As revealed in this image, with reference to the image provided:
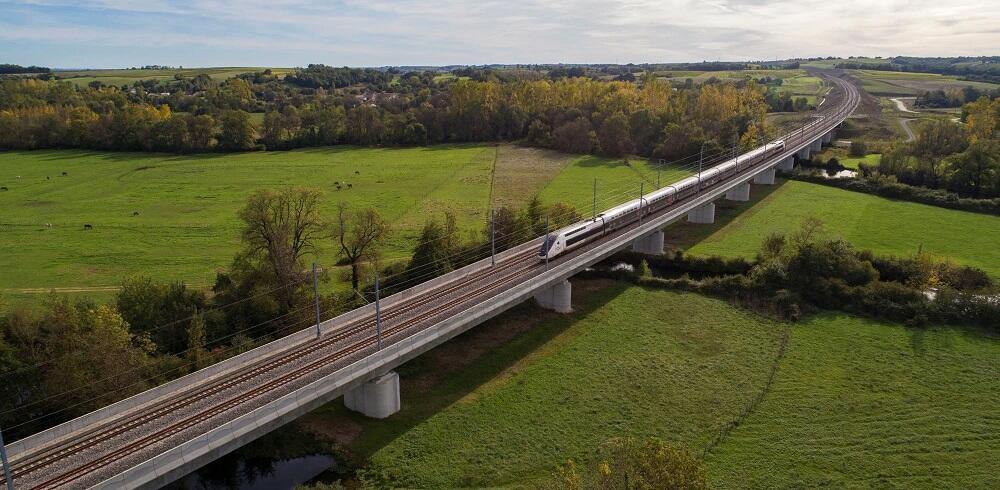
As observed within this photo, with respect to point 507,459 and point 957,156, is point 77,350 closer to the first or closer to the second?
point 507,459

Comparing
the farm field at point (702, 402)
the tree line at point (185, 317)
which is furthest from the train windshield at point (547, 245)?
the tree line at point (185, 317)

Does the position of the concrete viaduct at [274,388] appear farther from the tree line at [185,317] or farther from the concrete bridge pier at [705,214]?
the concrete bridge pier at [705,214]

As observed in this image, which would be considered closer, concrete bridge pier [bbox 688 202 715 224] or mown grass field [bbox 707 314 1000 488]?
mown grass field [bbox 707 314 1000 488]

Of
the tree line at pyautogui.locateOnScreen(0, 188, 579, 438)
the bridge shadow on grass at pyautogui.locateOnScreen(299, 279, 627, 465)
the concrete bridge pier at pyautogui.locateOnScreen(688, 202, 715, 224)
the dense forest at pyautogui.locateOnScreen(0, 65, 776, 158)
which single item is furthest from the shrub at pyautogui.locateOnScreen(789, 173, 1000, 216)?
the tree line at pyautogui.locateOnScreen(0, 188, 579, 438)

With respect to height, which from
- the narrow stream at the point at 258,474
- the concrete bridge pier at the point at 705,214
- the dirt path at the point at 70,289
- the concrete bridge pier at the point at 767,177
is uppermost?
the concrete bridge pier at the point at 767,177

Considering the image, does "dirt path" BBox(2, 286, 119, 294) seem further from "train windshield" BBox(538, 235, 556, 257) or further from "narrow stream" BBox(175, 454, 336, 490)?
"train windshield" BBox(538, 235, 556, 257)

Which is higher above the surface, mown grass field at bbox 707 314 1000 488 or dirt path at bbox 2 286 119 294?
dirt path at bbox 2 286 119 294
